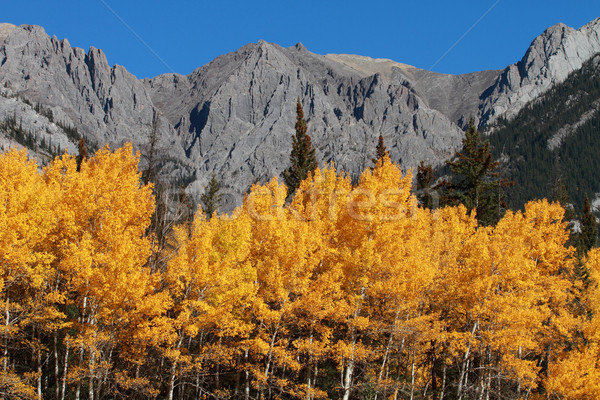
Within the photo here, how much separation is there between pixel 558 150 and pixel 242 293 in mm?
189298

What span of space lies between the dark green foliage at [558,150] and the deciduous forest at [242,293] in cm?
12730

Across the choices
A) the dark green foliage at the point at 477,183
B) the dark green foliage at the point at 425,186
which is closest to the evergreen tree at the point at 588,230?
the dark green foliage at the point at 425,186

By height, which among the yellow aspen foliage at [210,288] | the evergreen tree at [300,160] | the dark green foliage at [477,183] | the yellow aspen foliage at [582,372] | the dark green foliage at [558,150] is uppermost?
the dark green foliage at [558,150]

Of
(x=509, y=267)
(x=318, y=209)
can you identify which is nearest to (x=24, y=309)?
(x=318, y=209)

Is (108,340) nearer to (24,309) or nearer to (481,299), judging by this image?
(24,309)

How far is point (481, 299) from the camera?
1777 centimetres

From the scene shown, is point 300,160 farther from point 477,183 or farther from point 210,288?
point 210,288

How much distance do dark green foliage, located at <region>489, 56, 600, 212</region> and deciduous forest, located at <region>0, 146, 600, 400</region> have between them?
12730cm

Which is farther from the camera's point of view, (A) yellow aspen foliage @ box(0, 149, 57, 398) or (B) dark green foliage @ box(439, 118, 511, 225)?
(B) dark green foliage @ box(439, 118, 511, 225)

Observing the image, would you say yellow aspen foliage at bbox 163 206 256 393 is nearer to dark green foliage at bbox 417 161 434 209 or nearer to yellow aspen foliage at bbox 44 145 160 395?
yellow aspen foliage at bbox 44 145 160 395

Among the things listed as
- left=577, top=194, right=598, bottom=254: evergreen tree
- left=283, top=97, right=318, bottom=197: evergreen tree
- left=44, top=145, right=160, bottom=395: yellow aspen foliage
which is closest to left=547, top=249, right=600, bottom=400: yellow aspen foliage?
left=44, top=145, right=160, bottom=395: yellow aspen foliage

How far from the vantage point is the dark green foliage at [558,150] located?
480 feet

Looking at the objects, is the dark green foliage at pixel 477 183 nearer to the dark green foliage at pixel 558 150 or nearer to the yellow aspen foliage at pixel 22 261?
the yellow aspen foliage at pixel 22 261

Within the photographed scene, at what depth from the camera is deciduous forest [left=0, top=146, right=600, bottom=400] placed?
15.6 meters
